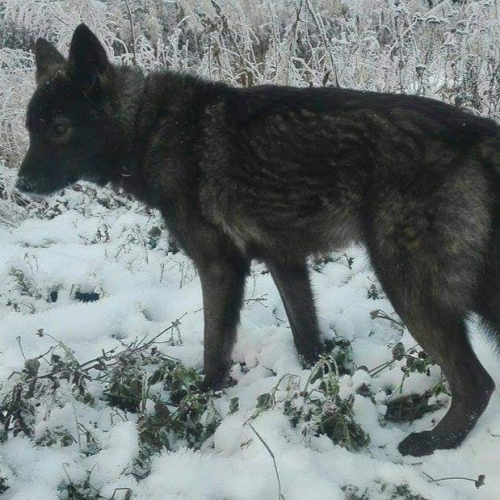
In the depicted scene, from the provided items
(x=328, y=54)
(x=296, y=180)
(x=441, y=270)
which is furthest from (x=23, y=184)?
(x=328, y=54)

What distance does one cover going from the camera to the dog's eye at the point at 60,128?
307 cm

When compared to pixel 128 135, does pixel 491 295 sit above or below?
below

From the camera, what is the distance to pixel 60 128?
3.07 m

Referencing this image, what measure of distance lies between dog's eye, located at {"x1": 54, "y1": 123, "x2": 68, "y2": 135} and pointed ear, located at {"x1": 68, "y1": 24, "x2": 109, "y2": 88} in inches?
8.9

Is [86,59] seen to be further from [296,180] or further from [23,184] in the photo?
[296,180]

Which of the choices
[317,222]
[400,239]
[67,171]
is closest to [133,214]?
[67,171]

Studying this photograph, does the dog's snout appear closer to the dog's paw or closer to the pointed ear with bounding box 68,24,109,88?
the pointed ear with bounding box 68,24,109,88

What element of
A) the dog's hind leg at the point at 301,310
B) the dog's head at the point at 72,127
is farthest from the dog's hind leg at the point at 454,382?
the dog's head at the point at 72,127

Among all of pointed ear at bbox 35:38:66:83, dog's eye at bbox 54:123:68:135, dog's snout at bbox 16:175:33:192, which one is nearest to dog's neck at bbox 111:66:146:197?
dog's eye at bbox 54:123:68:135

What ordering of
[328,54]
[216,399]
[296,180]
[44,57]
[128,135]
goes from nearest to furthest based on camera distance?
[296,180]
[216,399]
[128,135]
[44,57]
[328,54]

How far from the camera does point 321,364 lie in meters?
2.58

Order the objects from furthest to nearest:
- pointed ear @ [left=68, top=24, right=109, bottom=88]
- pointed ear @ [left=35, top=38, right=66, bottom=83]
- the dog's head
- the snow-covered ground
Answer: pointed ear @ [left=35, top=38, right=66, bottom=83] < the dog's head < pointed ear @ [left=68, top=24, right=109, bottom=88] < the snow-covered ground

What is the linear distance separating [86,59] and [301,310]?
64.5 inches

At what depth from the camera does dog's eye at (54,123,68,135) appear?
3066 mm
